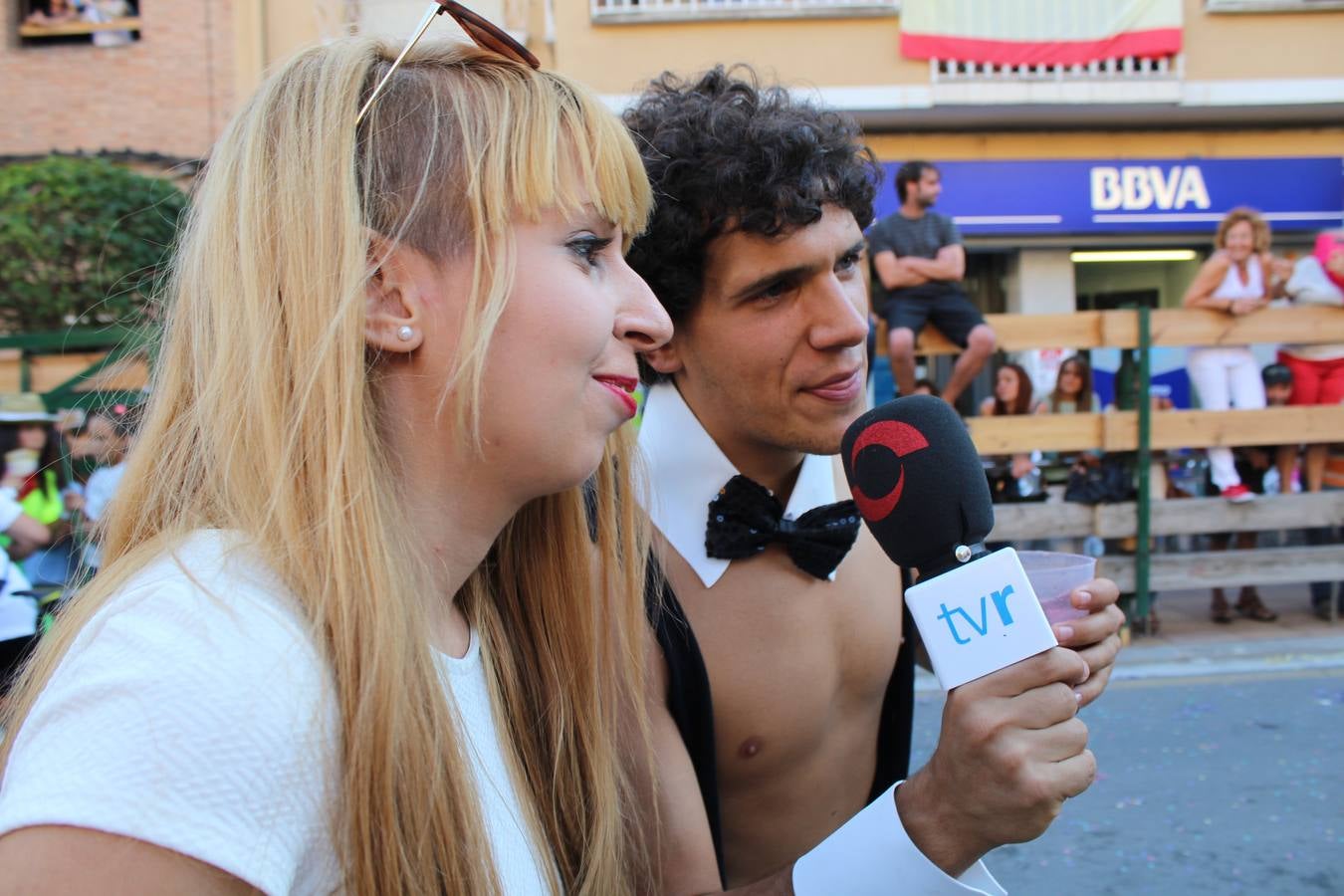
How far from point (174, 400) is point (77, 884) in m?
0.63

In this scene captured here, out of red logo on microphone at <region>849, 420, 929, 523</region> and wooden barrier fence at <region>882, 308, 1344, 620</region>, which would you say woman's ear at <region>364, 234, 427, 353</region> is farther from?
wooden barrier fence at <region>882, 308, 1344, 620</region>

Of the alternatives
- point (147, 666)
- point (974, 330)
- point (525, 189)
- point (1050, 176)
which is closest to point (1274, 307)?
point (974, 330)

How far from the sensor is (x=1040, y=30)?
1194cm

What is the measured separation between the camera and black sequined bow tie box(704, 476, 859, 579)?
1963mm

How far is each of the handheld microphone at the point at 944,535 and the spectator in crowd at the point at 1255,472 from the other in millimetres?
6290

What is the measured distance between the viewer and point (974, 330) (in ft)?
→ 21.1

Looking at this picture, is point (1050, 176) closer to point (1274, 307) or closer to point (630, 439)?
point (1274, 307)

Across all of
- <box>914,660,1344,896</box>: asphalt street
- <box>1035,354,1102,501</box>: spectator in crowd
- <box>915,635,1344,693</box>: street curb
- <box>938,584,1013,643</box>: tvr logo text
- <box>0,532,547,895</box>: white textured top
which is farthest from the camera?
<box>1035,354,1102,501</box>: spectator in crowd

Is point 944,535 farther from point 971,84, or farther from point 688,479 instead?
point 971,84

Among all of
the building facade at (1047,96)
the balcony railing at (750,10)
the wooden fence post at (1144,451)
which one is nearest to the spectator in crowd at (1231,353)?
the wooden fence post at (1144,451)

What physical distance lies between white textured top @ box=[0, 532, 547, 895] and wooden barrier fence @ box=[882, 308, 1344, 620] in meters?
5.90

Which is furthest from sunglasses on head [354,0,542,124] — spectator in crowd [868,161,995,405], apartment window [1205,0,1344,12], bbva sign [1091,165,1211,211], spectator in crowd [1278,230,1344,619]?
apartment window [1205,0,1344,12]

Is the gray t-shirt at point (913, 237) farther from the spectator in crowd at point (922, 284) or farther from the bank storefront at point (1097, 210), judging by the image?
the bank storefront at point (1097, 210)

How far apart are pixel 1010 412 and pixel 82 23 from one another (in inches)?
442
